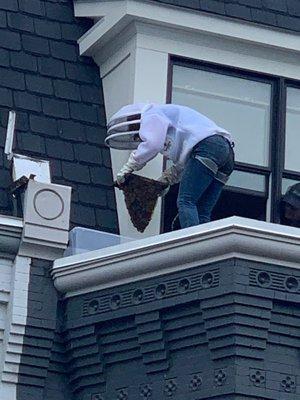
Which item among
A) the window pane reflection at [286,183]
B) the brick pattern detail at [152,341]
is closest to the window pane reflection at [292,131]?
the window pane reflection at [286,183]

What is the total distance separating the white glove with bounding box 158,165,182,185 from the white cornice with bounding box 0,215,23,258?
1296 millimetres

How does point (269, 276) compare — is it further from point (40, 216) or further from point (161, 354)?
point (40, 216)

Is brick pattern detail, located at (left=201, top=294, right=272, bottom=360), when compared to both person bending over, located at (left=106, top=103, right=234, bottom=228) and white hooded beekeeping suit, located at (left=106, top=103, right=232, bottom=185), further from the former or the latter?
white hooded beekeeping suit, located at (left=106, top=103, right=232, bottom=185)

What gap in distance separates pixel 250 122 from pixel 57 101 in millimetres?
1707

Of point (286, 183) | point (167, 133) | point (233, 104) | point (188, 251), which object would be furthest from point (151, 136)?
point (286, 183)

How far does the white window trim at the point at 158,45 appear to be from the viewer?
15.0m

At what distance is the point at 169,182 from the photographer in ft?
46.6

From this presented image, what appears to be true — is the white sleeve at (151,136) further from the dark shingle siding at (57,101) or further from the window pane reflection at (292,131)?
the window pane reflection at (292,131)

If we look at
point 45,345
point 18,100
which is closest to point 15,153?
point 18,100

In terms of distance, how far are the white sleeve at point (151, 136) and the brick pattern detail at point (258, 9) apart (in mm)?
1608

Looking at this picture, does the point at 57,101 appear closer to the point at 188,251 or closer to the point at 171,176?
the point at 171,176

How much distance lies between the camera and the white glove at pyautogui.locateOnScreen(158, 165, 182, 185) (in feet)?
46.4

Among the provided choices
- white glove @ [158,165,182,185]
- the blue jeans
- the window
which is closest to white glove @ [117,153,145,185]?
white glove @ [158,165,182,185]

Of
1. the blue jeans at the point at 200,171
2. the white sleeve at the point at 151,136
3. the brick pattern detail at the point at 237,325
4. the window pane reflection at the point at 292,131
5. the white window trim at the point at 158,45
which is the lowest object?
the brick pattern detail at the point at 237,325
